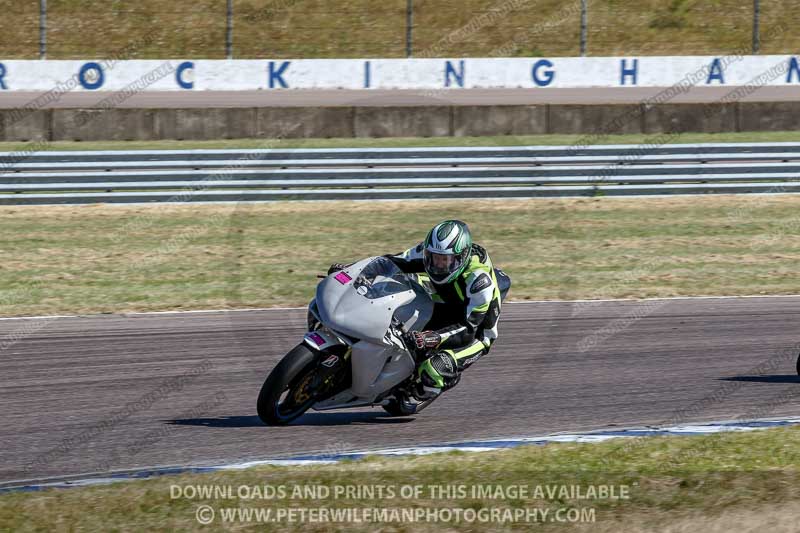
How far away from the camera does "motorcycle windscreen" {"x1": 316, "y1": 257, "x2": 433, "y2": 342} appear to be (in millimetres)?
7562

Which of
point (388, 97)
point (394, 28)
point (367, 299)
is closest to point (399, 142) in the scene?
point (388, 97)

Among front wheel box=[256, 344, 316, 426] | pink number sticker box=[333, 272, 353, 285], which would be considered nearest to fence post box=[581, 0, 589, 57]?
pink number sticker box=[333, 272, 353, 285]

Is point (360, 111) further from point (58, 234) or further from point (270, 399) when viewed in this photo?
point (270, 399)

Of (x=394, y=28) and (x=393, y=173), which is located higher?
(x=394, y=28)

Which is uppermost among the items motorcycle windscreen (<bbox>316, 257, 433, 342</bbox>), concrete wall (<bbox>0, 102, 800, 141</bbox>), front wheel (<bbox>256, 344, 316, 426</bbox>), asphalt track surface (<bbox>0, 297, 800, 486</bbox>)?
concrete wall (<bbox>0, 102, 800, 141</bbox>)

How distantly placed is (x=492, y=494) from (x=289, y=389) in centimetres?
218

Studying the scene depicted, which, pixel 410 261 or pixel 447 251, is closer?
pixel 447 251

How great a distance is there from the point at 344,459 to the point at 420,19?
84.0 ft

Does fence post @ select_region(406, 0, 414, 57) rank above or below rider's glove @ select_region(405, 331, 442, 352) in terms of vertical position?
above

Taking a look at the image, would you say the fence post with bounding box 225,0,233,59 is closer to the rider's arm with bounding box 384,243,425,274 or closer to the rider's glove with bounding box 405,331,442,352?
the rider's arm with bounding box 384,243,425,274

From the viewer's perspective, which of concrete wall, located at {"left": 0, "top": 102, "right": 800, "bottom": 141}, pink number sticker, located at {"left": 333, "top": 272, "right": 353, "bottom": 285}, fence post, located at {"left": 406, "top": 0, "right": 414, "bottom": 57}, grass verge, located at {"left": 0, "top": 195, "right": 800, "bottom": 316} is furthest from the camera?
fence post, located at {"left": 406, "top": 0, "right": 414, "bottom": 57}

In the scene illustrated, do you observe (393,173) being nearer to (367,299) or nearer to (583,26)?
(367,299)

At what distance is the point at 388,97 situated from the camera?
2745 centimetres

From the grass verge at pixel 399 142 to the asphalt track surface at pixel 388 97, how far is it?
207 cm
